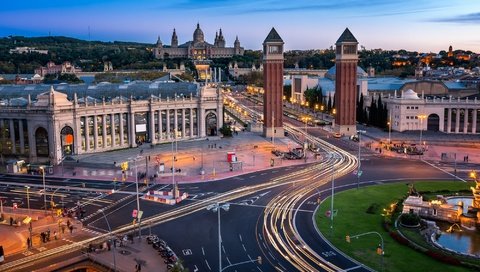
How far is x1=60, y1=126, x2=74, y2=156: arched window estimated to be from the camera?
10738 centimetres

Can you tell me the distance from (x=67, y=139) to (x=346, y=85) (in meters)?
76.2

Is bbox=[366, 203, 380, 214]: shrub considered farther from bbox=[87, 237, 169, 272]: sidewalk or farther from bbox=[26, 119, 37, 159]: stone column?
bbox=[26, 119, 37, 159]: stone column

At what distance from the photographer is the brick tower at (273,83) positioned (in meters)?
139

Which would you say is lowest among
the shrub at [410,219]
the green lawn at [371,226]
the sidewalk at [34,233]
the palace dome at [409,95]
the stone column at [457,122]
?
the sidewalk at [34,233]

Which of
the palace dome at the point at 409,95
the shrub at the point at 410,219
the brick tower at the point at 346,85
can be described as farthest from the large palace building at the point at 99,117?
the shrub at the point at 410,219

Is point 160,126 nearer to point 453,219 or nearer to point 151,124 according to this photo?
point 151,124

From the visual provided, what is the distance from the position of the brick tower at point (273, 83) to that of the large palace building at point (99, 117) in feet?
44.8

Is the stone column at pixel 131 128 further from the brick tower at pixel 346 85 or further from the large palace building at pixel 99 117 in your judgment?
the brick tower at pixel 346 85

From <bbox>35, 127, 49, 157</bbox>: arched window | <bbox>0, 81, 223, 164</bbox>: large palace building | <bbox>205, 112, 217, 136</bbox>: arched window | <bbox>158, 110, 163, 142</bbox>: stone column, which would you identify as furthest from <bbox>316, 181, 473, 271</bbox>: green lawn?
<bbox>35, 127, 49, 157</bbox>: arched window

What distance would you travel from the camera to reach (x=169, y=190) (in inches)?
3243

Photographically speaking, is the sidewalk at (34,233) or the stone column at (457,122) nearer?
the sidewalk at (34,233)

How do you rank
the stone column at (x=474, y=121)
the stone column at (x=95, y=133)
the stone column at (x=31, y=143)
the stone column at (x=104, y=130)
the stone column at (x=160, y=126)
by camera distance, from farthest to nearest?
the stone column at (x=474, y=121), the stone column at (x=160, y=126), the stone column at (x=104, y=130), the stone column at (x=95, y=133), the stone column at (x=31, y=143)

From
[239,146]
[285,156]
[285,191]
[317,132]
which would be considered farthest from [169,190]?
[317,132]

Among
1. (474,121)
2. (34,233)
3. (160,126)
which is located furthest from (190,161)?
(474,121)
